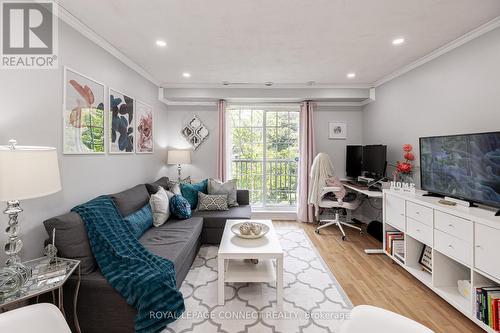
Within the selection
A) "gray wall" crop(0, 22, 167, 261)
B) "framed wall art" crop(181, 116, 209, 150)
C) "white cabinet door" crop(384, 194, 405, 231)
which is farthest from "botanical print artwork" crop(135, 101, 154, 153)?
"white cabinet door" crop(384, 194, 405, 231)

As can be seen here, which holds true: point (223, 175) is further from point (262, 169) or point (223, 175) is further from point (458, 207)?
point (458, 207)

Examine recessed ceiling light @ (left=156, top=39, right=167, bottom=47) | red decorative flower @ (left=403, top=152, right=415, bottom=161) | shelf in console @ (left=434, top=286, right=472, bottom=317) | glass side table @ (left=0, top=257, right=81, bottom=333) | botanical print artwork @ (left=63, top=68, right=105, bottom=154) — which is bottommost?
shelf in console @ (left=434, top=286, right=472, bottom=317)

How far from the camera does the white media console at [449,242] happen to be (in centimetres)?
173

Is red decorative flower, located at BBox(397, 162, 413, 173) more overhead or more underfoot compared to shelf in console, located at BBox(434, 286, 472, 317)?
more overhead

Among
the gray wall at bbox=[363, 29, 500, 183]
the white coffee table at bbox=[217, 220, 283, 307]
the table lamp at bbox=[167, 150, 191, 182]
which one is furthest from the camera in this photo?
the table lamp at bbox=[167, 150, 191, 182]

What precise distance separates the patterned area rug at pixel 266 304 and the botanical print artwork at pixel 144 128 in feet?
6.41

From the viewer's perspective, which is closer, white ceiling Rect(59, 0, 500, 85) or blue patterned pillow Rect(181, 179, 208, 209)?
white ceiling Rect(59, 0, 500, 85)

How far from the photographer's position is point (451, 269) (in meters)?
2.23

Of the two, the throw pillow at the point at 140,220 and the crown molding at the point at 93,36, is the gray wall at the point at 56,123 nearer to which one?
the crown molding at the point at 93,36

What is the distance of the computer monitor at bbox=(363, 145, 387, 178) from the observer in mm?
3545

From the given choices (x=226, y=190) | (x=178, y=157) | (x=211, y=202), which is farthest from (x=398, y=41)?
(x=178, y=157)

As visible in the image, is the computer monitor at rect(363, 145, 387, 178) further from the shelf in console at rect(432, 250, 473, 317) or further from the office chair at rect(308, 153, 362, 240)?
the shelf in console at rect(432, 250, 473, 317)

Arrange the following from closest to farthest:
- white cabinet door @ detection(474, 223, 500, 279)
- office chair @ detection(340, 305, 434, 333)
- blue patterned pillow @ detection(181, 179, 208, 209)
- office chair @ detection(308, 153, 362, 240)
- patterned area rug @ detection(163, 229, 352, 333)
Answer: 1. office chair @ detection(340, 305, 434, 333)
2. white cabinet door @ detection(474, 223, 500, 279)
3. patterned area rug @ detection(163, 229, 352, 333)
4. blue patterned pillow @ detection(181, 179, 208, 209)
5. office chair @ detection(308, 153, 362, 240)

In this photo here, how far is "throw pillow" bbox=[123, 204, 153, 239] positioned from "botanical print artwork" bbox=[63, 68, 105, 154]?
0.79 m
